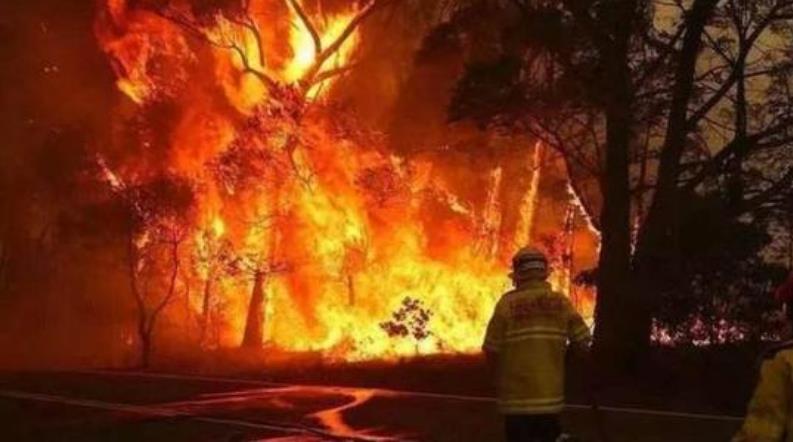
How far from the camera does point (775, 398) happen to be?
357 centimetres

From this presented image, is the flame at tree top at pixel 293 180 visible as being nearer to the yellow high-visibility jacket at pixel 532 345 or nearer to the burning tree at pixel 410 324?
the burning tree at pixel 410 324

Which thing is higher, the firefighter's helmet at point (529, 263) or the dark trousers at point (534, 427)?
the firefighter's helmet at point (529, 263)

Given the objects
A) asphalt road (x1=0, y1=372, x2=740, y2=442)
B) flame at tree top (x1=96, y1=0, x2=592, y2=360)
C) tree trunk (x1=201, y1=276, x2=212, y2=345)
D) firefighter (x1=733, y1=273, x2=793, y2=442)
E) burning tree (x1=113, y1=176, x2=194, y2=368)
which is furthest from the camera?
tree trunk (x1=201, y1=276, x2=212, y2=345)

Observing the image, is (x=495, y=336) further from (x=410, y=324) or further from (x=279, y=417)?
(x=410, y=324)

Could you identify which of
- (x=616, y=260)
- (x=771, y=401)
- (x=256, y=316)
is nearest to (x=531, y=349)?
(x=771, y=401)

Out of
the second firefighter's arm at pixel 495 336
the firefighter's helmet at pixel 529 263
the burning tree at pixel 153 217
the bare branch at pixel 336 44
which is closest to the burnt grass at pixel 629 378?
the burning tree at pixel 153 217

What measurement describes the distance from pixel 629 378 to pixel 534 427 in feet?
34.2

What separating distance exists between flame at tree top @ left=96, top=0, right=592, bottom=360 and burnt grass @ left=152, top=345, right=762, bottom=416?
572 cm

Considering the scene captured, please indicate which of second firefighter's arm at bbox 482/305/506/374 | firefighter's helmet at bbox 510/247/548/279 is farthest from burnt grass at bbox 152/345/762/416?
firefighter's helmet at bbox 510/247/548/279

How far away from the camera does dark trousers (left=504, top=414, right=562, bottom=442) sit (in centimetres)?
644

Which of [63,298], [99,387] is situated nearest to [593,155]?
[99,387]

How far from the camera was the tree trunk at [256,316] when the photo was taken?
2691 cm

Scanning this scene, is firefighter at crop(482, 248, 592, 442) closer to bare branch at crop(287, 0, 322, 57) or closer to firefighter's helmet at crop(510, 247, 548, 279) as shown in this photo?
firefighter's helmet at crop(510, 247, 548, 279)

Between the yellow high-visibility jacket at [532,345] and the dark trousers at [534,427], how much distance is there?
38 millimetres
